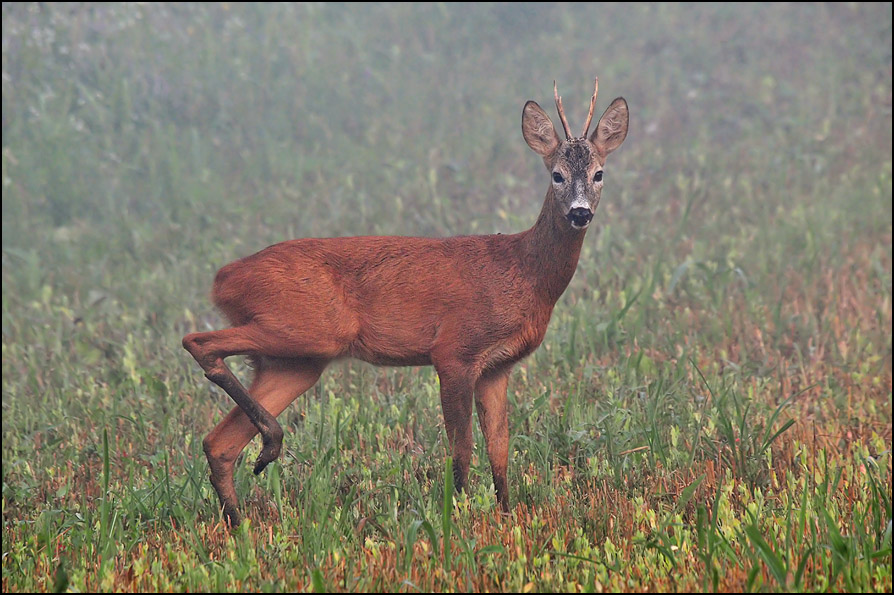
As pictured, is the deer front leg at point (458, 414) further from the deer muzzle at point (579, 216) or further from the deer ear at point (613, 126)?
the deer ear at point (613, 126)

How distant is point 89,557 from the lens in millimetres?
4758

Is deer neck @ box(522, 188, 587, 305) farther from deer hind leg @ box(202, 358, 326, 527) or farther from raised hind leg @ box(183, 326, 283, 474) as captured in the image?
raised hind leg @ box(183, 326, 283, 474)

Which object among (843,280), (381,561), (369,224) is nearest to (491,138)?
(369,224)

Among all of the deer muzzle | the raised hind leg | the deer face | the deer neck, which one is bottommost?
the raised hind leg

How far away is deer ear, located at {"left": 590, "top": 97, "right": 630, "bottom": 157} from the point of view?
5516 mm

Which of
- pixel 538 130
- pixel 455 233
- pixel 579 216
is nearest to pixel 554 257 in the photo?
pixel 579 216

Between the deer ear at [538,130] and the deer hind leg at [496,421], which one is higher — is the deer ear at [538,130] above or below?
above

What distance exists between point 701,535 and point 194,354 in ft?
7.92

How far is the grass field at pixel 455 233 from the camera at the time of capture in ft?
15.5

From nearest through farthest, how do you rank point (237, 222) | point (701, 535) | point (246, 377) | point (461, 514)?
point (701, 535), point (461, 514), point (246, 377), point (237, 222)

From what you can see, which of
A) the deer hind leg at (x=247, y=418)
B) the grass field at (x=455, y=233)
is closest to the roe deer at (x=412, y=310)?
the deer hind leg at (x=247, y=418)

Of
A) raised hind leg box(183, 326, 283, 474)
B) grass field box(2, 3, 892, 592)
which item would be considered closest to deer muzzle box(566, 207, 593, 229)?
grass field box(2, 3, 892, 592)

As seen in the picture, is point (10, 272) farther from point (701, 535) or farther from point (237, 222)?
point (701, 535)

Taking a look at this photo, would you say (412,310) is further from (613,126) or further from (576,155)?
(613,126)
